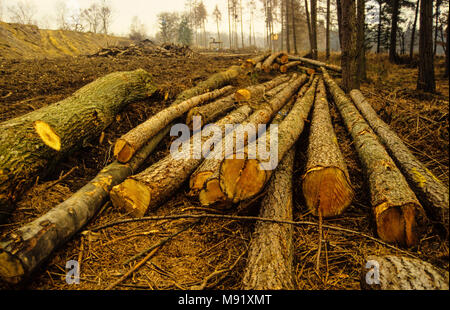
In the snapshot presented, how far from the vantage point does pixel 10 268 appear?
5.96 ft

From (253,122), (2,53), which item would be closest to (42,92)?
(253,122)

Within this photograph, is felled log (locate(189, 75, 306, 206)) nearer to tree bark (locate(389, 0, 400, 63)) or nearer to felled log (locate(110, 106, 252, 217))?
felled log (locate(110, 106, 252, 217))

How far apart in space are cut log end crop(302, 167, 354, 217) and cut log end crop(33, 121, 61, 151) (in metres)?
3.37

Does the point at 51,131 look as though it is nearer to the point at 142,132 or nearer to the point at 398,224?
the point at 142,132

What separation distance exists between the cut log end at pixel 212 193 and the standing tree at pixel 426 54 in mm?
7720

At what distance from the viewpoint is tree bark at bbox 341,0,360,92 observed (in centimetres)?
572

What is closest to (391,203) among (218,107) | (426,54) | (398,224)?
(398,224)

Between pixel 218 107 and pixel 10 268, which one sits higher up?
pixel 218 107

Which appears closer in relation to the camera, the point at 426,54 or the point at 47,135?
the point at 47,135

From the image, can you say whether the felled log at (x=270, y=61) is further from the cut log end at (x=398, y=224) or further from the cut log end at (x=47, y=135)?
the cut log end at (x=398, y=224)

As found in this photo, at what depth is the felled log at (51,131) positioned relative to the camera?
275 cm

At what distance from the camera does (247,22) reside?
1654 inches

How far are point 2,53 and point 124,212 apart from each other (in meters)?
12.8

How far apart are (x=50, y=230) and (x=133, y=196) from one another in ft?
2.69
